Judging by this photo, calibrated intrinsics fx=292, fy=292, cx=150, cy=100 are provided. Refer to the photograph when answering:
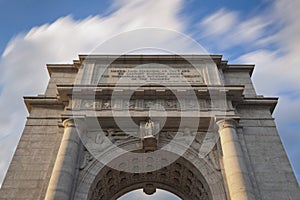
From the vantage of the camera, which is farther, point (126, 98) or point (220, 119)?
point (126, 98)

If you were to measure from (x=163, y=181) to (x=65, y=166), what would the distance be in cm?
775

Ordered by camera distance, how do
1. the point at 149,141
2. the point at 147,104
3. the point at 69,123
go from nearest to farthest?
the point at 149,141 < the point at 69,123 < the point at 147,104

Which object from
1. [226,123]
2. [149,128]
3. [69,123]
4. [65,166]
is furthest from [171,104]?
[65,166]

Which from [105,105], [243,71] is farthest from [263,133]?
[105,105]

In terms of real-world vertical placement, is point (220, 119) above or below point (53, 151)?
above

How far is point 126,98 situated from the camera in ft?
59.4

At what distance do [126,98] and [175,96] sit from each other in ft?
9.96

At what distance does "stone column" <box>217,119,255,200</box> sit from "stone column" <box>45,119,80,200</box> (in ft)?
25.5

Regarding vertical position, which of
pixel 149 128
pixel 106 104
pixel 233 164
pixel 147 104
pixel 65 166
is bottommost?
pixel 65 166

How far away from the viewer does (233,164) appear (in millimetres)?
14570

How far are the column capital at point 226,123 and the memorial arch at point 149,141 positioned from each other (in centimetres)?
6

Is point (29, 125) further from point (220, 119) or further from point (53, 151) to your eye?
point (220, 119)

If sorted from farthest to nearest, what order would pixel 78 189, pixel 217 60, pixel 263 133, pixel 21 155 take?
pixel 217 60 → pixel 263 133 → pixel 21 155 → pixel 78 189

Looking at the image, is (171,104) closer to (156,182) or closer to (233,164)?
(233,164)
